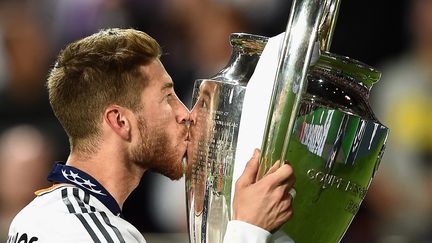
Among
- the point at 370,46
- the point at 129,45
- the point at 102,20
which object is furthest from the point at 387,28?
the point at 129,45

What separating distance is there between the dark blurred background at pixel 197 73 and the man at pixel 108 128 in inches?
63.6

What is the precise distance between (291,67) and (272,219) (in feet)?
1.03

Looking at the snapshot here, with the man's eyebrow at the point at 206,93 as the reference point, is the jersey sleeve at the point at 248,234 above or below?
below

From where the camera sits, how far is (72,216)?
2352mm

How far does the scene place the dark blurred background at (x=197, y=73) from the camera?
4.21 meters

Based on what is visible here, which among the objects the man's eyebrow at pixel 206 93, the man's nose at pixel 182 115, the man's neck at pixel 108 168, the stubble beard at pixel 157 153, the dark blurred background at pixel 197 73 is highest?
the man's eyebrow at pixel 206 93

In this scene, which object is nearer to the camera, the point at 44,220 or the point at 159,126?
the point at 44,220

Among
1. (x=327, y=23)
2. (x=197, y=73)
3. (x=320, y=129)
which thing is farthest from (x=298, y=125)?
(x=197, y=73)

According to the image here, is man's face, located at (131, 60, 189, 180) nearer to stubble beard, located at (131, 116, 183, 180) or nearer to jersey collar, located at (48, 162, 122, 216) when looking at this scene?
stubble beard, located at (131, 116, 183, 180)

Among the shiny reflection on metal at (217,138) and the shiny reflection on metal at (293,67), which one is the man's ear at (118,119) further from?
the shiny reflection on metal at (293,67)

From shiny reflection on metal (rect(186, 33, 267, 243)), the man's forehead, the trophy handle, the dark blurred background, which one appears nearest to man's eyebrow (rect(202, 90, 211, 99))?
shiny reflection on metal (rect(186, 33, 267, 243))

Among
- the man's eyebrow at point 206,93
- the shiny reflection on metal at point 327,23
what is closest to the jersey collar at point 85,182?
the man's eyebrow at point 206,93

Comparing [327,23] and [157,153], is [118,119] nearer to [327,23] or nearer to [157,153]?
[157,153]

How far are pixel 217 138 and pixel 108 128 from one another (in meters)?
0.49
